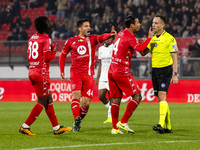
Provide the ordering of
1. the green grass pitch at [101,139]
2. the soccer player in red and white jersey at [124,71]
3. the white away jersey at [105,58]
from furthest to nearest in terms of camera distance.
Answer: the white away jersey at [105,58] → the soccer player in red and white jersey at [124,71] → the green grass pitch at [101,139]

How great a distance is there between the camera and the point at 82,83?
361 inches

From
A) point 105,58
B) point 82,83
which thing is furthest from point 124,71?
point 105,58

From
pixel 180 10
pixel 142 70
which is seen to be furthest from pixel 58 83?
pixel 180 10

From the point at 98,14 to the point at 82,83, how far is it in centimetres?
1727

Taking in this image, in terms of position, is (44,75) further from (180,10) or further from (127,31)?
(180,10)

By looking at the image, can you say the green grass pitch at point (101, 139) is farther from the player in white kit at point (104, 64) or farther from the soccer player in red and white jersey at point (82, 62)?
the player in white kit at point (104, 64)

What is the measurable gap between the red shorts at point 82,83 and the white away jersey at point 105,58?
298 centimetres

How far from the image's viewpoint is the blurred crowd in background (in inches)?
944

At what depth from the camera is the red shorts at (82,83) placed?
9.05 meters

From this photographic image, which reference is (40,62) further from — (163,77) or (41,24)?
(163,77)

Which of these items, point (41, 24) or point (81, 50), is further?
point (81, 50)

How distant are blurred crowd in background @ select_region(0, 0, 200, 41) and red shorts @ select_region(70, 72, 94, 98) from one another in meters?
13.3

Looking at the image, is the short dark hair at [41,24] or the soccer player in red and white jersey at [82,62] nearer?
the short dark hair at [41,24]

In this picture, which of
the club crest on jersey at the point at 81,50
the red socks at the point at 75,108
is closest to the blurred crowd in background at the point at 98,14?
the club crest on jersey at the point at 81,50
